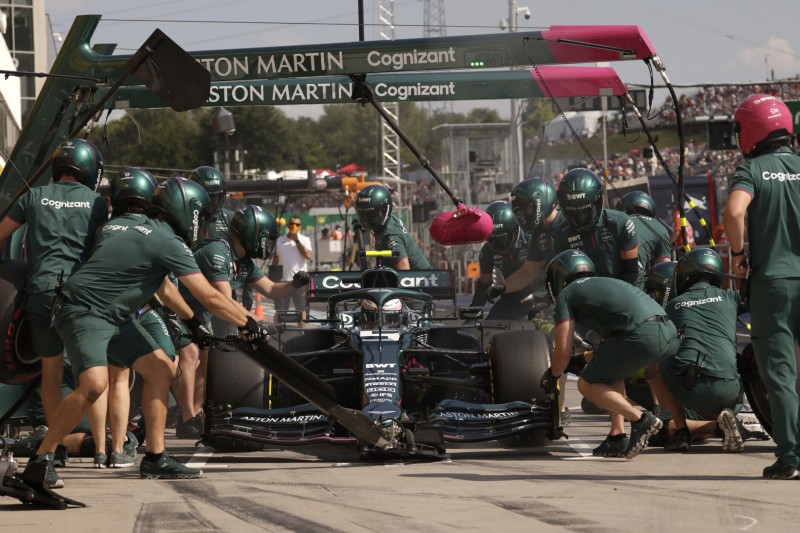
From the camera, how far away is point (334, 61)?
11102 millimetres

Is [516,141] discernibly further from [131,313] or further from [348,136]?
[348,136]

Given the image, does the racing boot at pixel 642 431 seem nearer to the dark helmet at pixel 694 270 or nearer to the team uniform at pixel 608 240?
the dark helmet at pixel 694 270

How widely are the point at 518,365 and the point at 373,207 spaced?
4.13 m

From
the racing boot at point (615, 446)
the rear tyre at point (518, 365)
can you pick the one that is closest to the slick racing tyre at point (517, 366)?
the rear tyre at point (518, 365)

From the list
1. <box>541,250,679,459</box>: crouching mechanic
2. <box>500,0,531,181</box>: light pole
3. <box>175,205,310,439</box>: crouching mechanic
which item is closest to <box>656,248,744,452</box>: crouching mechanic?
<box>541,250,679,459</box>: crouching mechanic

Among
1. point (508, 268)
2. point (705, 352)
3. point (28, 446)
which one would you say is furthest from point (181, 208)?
point (508, 268)

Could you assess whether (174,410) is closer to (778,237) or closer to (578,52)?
(578,52)

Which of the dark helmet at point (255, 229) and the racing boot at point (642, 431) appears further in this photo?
the dark helmet at point (255, 229)

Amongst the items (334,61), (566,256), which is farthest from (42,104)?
(566,256)

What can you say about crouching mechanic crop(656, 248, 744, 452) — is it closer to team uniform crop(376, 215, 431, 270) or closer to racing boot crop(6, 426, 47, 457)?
team uniform crop(376, 215, 431, 270)

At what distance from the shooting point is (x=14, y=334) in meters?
8.03

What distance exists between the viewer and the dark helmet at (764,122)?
7.72 meters

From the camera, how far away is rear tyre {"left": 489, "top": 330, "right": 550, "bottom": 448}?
30.5ft

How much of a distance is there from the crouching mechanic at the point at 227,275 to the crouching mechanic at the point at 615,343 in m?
2.48
